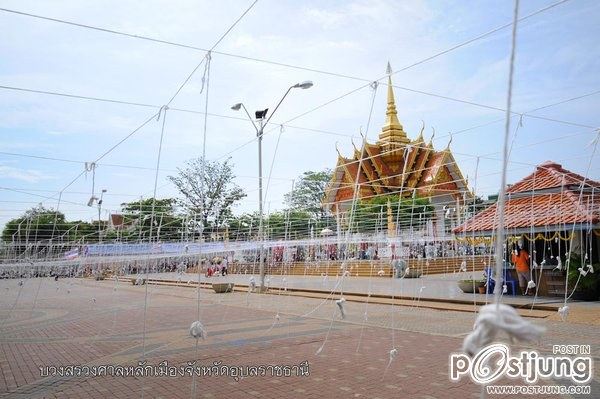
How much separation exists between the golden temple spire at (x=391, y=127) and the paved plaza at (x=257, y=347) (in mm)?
29176

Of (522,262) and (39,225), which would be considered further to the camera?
(39,225)

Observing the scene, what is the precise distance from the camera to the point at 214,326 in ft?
33.8

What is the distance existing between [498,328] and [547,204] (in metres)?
15.1

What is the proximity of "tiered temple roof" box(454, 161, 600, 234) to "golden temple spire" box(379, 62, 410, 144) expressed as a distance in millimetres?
23271

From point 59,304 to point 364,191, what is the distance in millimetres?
27608

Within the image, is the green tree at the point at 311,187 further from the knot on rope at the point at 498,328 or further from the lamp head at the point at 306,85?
the knot on rope at the point at 498,328

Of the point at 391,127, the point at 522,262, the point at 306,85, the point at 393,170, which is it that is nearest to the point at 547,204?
the point at 522,262

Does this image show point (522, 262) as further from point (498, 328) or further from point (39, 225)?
point (39, 225)

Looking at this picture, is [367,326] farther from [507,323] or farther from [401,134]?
[401,134]

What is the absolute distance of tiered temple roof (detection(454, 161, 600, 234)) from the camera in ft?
45.1

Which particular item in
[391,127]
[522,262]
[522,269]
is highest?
[391,127]
